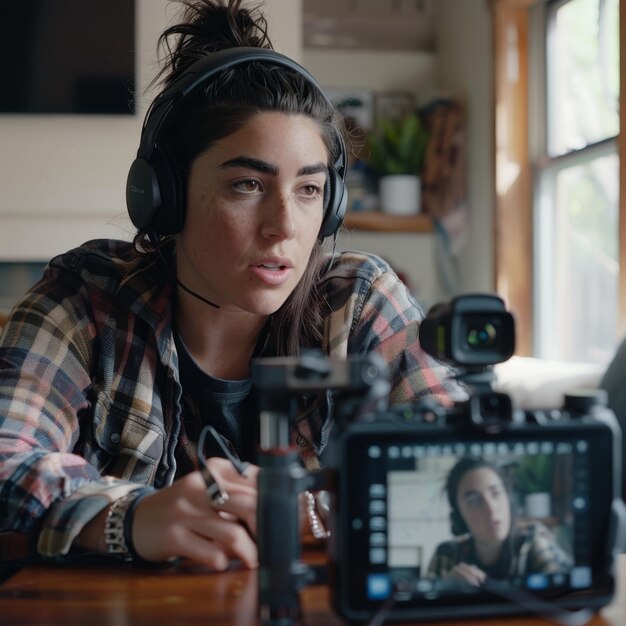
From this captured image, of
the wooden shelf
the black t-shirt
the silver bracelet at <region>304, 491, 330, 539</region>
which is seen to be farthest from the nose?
the wooden shelf

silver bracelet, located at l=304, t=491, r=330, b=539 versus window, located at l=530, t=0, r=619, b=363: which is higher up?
window, located at l=530, t=0, r=619, b=363

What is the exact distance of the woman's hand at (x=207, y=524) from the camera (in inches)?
29.1

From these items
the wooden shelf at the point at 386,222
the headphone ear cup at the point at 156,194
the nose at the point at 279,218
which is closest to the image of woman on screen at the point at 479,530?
the nose at the point at 279,218

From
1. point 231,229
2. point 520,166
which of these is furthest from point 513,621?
point 520,166

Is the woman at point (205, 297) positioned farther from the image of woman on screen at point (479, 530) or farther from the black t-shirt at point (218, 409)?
the image of woman on screen at point (479, 530)

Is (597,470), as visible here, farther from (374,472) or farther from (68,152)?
(68,152)

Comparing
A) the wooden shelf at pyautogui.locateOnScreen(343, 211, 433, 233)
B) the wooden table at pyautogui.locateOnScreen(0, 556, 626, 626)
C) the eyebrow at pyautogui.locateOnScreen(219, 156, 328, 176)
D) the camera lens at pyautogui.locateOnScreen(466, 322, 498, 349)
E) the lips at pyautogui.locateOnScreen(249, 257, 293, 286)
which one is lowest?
the wooden table at pyautogui.locateOnScreen(0, 556, 626, 626)

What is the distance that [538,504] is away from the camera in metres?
0.62

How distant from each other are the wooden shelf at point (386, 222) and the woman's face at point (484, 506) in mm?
2996

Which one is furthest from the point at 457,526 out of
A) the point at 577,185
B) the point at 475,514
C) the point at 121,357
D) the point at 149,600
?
the point at 577,185

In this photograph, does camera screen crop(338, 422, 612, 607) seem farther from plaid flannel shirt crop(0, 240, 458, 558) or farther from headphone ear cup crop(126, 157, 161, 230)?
headphone ear cup crop(126, 157, 161, 230)

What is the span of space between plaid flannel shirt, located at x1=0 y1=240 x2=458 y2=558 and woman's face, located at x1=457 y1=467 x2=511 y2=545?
44cm

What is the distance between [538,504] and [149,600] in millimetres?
287

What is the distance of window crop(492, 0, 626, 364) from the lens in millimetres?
2770
